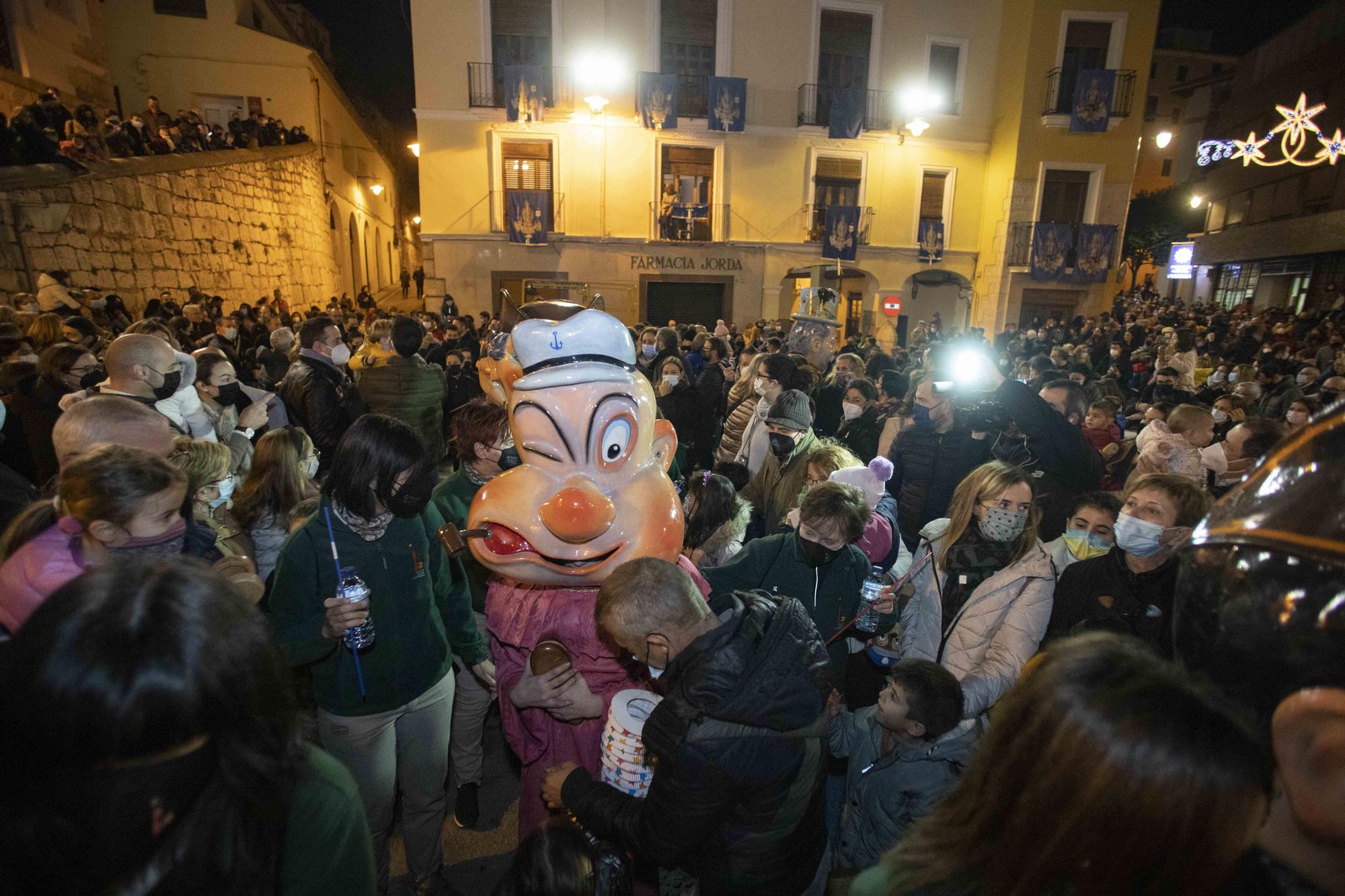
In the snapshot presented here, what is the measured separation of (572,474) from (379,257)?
30917 millimetres

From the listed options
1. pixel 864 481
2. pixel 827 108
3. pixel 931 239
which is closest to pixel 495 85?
pixel 827 108

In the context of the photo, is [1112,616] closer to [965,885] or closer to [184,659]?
[965,885]

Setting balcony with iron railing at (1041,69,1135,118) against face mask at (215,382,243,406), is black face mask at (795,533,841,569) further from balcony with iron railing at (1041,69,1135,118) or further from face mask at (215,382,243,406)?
balcony with iron railing at (1041,69,1135,118)

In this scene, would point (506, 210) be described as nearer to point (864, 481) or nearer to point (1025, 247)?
point (1025, 247)

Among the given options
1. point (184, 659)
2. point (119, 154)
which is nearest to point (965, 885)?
point (184, 659)

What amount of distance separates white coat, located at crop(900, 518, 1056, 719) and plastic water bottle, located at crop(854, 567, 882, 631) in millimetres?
261

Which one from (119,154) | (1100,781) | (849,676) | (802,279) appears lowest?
(849,676)

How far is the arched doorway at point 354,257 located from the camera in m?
23.9

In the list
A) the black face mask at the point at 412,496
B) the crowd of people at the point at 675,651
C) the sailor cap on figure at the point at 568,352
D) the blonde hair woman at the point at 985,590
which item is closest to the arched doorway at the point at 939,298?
the crowd of people at the point at 675,651

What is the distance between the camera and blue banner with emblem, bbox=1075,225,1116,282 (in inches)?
696

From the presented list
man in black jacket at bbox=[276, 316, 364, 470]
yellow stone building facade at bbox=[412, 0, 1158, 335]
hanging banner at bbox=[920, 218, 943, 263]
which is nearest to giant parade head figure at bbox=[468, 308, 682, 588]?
man in black jacket at bbox=[276, 316, 364, 470]

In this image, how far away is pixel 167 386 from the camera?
3760mm

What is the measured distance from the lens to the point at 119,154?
36.2 ft

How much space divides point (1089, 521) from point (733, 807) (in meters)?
2.47
